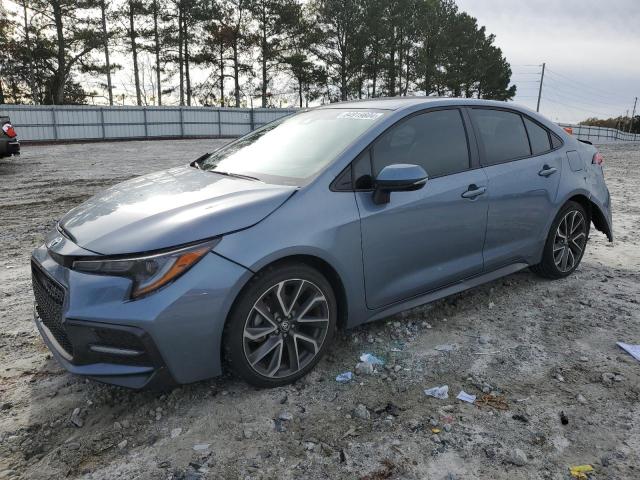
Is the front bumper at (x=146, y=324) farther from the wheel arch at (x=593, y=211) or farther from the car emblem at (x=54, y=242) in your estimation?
the wheel arch at (x=593, y=211)

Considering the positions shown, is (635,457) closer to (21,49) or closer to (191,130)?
(191,130)

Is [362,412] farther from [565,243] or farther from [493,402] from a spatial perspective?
[565,243]

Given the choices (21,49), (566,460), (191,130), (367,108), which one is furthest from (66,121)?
(566,460)

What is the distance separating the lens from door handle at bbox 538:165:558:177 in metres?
4.30

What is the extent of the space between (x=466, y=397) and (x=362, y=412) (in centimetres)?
62

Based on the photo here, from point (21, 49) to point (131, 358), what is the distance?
35.1m

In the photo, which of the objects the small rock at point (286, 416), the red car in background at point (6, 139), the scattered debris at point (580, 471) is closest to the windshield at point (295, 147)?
the small rock at point (286, 416)

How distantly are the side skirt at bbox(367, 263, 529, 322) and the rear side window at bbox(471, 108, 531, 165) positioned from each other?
85cm

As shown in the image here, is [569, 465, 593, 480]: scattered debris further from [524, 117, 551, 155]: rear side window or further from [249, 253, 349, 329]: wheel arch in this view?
[524, 117, 551, 155]: rear side window

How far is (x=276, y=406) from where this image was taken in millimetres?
2840

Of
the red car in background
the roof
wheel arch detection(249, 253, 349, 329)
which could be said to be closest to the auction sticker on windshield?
the roof

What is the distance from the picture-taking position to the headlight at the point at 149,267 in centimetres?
251

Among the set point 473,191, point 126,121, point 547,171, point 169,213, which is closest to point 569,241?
point 547,171

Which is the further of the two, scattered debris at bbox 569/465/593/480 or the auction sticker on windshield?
the auction sticker on windshield
